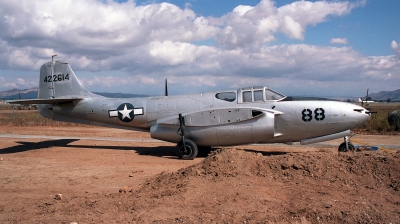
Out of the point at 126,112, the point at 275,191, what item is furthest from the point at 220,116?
the point at 275,191

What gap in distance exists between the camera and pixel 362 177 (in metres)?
6.73

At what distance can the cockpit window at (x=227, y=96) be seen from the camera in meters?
12.5

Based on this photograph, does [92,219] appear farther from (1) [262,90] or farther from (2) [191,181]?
(1) [262,90]

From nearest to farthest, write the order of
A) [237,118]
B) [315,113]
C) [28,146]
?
[315,113] → [237,118] → [28,146]

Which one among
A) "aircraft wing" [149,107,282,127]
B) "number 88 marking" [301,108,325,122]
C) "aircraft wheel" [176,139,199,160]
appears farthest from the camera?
"aircraft wheel" [176,139,199,160]

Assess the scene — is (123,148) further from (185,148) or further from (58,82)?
(185,148)

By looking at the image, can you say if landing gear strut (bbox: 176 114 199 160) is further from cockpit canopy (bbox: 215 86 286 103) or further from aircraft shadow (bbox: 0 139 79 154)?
aircraft shadow (bbox: 0 139 79 154)

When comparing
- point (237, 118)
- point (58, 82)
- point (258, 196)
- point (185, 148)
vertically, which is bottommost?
point (258, 196)

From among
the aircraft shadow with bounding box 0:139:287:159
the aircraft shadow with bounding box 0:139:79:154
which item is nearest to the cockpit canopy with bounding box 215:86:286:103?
the aircraft shadow with bounding box 0:139:287:159

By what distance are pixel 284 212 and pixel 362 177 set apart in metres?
2.28

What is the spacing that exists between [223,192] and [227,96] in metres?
6.58

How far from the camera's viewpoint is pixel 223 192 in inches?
252

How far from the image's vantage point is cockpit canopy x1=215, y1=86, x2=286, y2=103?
12.2 meters

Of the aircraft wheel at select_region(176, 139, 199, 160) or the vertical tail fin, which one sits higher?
the vertical tail fin
